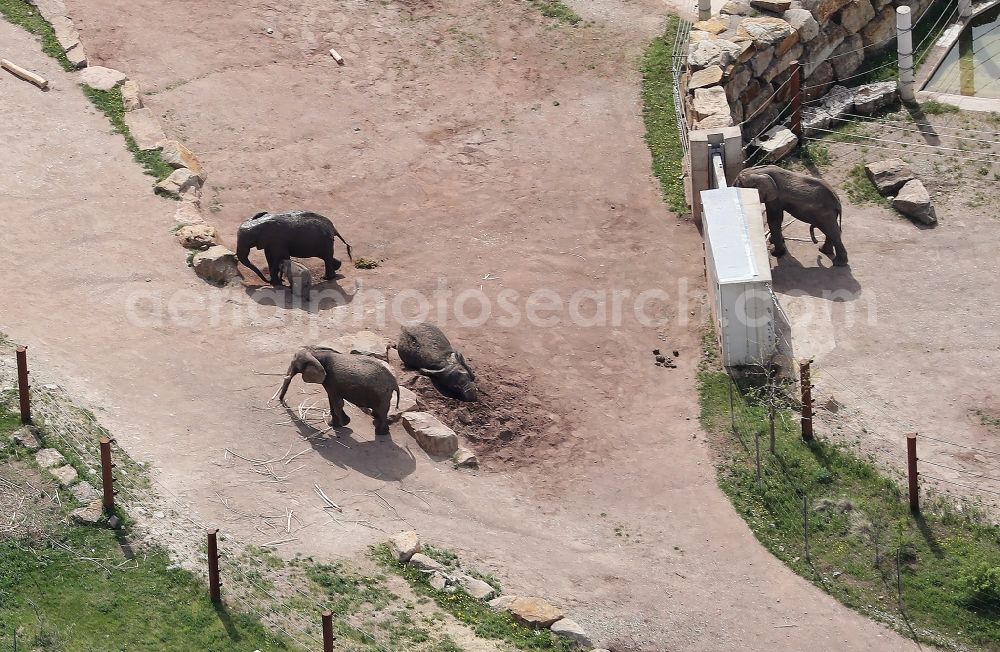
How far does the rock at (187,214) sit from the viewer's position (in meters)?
27.6

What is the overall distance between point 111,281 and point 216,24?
953 centimetres

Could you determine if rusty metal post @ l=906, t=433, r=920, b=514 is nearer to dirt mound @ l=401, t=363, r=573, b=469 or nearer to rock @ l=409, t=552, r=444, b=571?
dirt mound @ l=401, t=363, r=573, b=469

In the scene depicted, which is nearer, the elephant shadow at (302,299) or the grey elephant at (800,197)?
the elephant shadow at (302,299)

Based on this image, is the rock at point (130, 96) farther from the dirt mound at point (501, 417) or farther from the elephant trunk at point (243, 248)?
the dirt mound at point (501, 417)

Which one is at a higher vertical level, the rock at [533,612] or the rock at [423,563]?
the rock at [423,563]

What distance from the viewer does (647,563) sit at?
21.5 meters

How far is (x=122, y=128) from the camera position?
2995cm

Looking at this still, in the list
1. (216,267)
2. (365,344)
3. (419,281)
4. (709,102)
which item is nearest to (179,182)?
(216,267)

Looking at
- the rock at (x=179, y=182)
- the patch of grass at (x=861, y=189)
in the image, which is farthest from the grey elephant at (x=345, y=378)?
the patch of grass at (x=861, y=189)

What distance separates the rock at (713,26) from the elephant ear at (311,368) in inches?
508

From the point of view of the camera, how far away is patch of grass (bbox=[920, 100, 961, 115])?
104 feet

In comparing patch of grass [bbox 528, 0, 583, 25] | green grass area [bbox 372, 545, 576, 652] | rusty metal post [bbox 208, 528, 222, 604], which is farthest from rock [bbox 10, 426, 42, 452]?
patch of grass [bbox 528, 0, 583, 25]

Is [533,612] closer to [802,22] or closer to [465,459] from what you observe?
[465,459]

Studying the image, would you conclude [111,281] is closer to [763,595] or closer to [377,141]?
[377,141]
